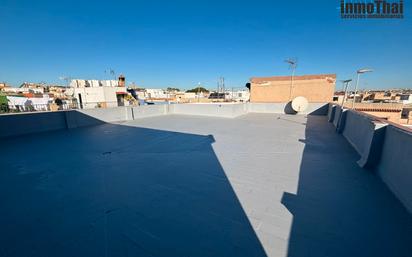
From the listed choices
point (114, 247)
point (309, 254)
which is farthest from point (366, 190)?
point (114, 247)

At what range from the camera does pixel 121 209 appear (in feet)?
6.96

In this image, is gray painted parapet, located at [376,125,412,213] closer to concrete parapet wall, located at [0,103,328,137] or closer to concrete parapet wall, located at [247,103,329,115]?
concrete parapet wall, located at [0,103,328,137]

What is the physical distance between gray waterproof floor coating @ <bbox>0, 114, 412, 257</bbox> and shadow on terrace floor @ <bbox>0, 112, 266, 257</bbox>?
0.01 m

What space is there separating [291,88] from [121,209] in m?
16.0

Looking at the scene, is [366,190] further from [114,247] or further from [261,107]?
[261,107]

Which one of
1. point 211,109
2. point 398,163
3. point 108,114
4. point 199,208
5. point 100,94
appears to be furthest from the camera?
point 100,94

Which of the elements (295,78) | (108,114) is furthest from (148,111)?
(295,78)

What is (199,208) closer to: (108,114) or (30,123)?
(30,123)

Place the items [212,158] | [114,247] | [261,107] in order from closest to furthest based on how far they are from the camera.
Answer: [114,247], [212,158], [261,107]

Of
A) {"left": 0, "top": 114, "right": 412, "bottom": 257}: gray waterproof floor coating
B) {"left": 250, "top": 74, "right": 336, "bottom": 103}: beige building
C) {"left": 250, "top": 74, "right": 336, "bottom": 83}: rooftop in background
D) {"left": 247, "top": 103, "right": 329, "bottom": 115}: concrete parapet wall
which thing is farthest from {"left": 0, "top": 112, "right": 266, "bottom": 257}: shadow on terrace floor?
{"left": 250, "top": 74, "right": 336, "bottom": 83}: rooftop in background

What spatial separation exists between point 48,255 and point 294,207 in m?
2.65

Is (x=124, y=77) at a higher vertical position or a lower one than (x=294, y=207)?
higher

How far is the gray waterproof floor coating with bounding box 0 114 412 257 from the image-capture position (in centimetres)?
156

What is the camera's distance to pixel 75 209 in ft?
6.98
